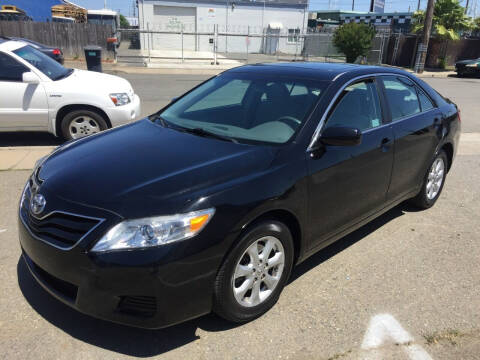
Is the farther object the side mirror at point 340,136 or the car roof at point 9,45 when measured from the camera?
the car roof at point 9,45

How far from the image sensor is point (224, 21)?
130 feet

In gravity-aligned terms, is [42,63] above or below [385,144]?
above

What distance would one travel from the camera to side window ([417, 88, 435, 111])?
15.1 feet

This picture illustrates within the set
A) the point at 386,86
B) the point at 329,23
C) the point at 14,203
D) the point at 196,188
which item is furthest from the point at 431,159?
the point at 329,23

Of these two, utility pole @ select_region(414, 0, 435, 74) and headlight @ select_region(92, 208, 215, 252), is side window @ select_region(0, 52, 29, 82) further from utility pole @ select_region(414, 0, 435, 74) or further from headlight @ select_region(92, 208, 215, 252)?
utility pole @ select_region(414, 0, 435, 74)

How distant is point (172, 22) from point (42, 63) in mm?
33175

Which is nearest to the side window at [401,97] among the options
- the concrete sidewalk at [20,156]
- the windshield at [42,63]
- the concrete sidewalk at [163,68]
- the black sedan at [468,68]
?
the concrete sidewalk at [20,156]

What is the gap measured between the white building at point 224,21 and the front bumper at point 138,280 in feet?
118

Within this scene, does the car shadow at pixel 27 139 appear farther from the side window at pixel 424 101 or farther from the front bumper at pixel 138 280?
the side window at pixel 424 101

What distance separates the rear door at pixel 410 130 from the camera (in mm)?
4047

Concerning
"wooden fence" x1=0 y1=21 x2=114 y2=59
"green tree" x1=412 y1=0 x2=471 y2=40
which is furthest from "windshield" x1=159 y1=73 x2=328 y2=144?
"green tree" x1=412 y1=0 x2=471 y2=40

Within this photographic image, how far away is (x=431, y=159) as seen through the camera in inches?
183

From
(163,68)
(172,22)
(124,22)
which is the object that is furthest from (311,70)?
(124,22)

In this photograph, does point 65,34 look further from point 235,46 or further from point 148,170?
point 148,170
